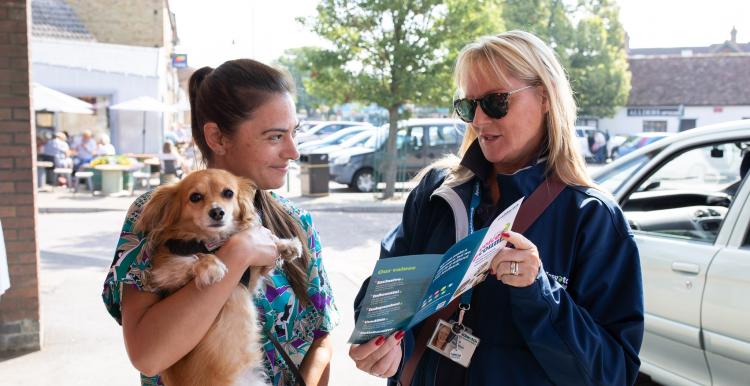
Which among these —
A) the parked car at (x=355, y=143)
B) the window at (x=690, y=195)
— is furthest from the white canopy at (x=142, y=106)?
the window at (x=690, y=195)

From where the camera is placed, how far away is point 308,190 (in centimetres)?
1984

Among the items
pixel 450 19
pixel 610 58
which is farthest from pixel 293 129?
pixel 610 58

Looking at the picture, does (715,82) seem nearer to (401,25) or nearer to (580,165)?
(401,25)

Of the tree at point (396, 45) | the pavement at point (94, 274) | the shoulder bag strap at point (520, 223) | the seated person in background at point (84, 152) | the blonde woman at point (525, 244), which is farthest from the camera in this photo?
the seated person in background at point (84, 152)

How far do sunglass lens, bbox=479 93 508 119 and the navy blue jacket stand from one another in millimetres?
250

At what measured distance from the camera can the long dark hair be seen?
7.31 ft

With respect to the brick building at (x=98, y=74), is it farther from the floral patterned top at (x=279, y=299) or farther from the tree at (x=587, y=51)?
the floral patterned top at (x=279, y=299)

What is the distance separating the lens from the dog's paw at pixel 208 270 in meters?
1.87

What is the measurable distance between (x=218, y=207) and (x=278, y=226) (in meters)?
0.34

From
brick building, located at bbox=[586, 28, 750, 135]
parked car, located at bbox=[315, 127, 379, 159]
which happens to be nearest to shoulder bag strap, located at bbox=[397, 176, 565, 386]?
parked car, located at bbox=[315, 127, 379, 159]

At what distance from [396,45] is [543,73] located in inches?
648

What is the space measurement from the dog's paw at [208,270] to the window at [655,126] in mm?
52696

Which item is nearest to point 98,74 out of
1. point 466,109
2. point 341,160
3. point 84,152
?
point 84,152

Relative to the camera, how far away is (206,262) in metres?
1.91
